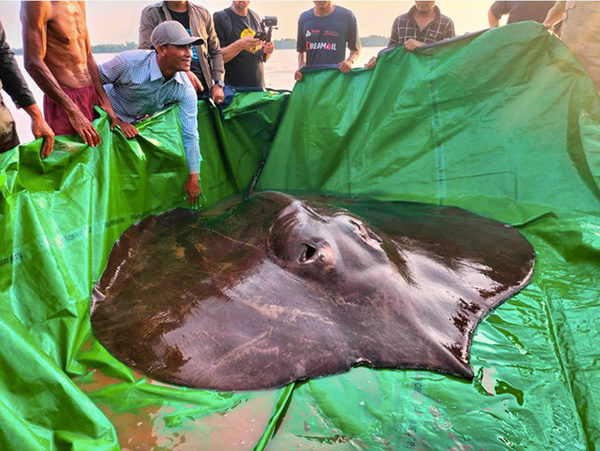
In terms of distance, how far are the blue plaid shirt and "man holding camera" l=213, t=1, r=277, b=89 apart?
1.54m

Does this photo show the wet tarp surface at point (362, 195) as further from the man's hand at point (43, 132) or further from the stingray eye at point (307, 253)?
the stingray eye at point (307, 253)

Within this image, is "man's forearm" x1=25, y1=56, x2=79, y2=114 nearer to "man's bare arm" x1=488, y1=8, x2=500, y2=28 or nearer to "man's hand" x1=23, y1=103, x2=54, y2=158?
"man's hand" x1=23, y1=103, x2=54, y2=158

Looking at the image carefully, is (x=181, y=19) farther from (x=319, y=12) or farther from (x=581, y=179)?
(x=581, y=179)

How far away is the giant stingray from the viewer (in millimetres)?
2127

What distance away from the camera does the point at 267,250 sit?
2.76 metres

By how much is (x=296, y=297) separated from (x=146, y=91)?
8.46 feet

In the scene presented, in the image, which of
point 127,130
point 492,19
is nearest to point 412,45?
point 492,19

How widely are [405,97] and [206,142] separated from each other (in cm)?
209

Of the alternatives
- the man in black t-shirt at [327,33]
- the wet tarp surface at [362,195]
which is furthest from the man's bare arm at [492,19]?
the wet tarp surface at [362,195]

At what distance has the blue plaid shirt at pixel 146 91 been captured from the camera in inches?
152

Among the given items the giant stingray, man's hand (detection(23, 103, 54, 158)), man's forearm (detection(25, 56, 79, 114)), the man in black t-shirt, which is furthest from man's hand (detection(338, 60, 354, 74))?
man's hand (detection(23, 103, 54, 158))

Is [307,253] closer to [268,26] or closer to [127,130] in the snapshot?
[127,130]

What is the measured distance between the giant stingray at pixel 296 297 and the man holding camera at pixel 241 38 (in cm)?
305

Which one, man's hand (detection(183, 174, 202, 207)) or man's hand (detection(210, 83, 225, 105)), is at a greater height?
man's hand (detection(210, 83, 225, 105))
